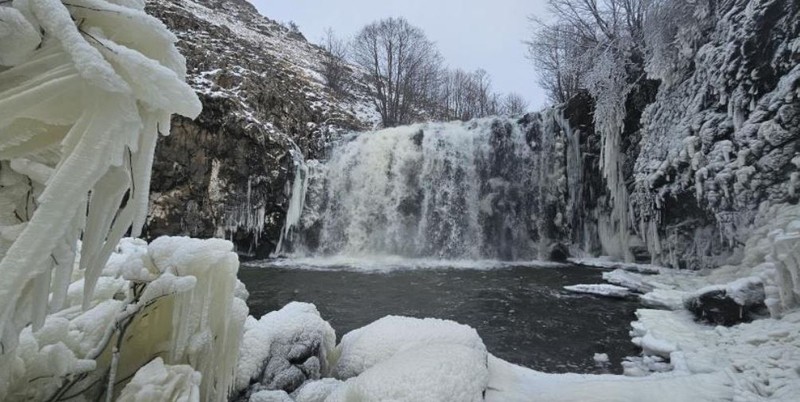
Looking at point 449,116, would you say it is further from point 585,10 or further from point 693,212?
point 693,212

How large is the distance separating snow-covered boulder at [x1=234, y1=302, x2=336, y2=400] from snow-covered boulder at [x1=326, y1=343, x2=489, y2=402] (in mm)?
640

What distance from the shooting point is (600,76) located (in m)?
12.0

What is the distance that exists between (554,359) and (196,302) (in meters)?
3.98

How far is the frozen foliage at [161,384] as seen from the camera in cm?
200

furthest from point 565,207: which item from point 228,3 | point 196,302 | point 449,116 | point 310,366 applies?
point 228,3

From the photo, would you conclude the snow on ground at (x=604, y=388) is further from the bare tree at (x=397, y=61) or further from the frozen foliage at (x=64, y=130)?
the bare tree at (x=397, y=61)

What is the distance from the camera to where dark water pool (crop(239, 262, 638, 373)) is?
5082mm

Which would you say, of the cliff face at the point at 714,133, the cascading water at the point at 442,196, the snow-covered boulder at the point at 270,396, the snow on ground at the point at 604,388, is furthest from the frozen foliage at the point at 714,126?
the snow-covered boulder at the point at 270,396

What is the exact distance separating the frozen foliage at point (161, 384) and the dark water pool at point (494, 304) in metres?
3.60

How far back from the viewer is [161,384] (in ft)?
6.79

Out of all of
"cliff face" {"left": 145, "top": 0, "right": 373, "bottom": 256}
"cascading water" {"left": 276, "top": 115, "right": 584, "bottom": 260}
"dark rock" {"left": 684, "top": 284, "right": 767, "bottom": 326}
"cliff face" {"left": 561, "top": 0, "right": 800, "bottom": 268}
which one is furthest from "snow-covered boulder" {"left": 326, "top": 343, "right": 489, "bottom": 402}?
"cliff face" {"left": 145, "top": 0, "right": 373, "bottom": 256}

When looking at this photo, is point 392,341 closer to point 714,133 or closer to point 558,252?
point 714,133

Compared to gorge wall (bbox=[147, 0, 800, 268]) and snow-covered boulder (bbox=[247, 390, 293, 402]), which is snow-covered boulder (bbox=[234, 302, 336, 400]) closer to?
snow-covered boulder (bbox=[247, 390, 293, 402])

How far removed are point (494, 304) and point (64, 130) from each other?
276 inches
